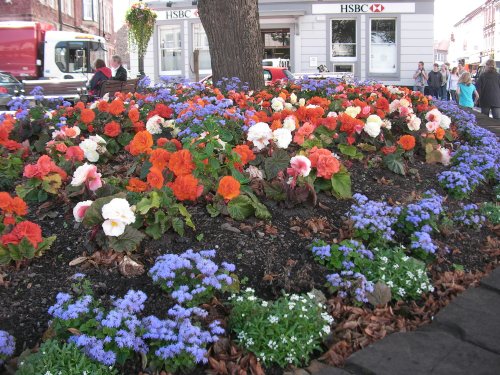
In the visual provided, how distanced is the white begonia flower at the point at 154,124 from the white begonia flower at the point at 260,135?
1056 mm

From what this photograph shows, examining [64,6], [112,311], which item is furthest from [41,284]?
[64,6]

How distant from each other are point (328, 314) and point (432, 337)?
1.46 ft

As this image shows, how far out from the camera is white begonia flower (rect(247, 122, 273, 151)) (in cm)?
411

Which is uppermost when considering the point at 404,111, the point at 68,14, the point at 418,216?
the point at 68,14

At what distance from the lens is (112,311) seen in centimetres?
228

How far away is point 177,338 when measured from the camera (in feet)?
7.41

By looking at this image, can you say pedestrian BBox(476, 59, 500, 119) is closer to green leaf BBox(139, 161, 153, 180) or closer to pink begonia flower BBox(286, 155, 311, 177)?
pink begonia flower BBox(286, 155, 311, 177)

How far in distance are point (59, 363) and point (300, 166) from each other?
195cm

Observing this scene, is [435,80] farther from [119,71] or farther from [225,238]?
[225,238]

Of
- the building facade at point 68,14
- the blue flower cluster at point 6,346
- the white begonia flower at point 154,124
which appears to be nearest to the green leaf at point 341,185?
the white begonia flower at point 154,124

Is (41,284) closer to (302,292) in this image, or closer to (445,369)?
(302,292)

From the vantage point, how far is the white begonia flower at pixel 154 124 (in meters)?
4.88

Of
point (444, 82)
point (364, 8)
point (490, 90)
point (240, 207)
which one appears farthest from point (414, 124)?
point (364, 8)

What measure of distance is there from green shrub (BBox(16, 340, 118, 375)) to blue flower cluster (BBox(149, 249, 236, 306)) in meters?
0.48
